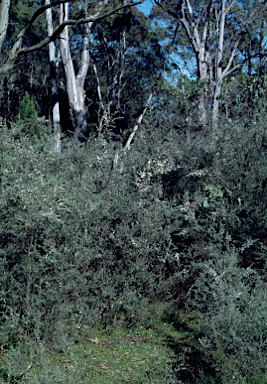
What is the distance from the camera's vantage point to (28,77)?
95.6ft

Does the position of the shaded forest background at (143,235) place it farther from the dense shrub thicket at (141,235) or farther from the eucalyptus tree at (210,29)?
the eucalyptus tree at (210,29)

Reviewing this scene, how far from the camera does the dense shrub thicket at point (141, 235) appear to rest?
→ 5.06 meters

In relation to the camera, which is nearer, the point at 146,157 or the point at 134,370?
the point at 134,370

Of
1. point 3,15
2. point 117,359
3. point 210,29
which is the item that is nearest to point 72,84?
point 210,29

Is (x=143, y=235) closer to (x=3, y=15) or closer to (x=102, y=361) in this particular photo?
(x=102, y=361)

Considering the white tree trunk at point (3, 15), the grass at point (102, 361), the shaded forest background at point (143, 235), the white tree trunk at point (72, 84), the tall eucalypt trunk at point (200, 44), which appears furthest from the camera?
the white tree trunk at point (72, 84)

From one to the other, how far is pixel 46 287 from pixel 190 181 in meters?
3.42

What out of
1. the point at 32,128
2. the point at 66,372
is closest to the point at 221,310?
the point at 66,372

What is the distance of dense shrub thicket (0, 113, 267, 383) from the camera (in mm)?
5062

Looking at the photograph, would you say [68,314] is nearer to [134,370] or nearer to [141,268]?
[134,370]

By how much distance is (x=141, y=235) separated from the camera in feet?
21.6

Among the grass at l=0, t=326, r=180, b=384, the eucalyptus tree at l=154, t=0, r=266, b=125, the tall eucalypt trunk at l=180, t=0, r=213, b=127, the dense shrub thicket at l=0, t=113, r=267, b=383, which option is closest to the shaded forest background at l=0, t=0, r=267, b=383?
the dense shrub thicket at l=0, t=113, r=267, b=383

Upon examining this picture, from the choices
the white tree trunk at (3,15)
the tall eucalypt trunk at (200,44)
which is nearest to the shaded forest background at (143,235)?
the white tree trunk at (3,15)

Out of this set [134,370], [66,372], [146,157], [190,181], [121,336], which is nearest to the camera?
[66,372]
